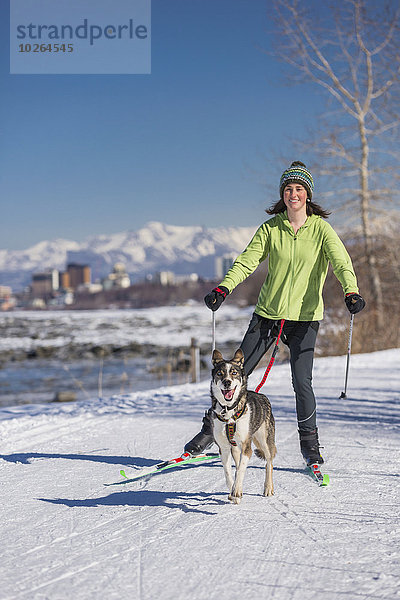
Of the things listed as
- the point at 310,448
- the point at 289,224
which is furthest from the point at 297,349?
the point at 289,224

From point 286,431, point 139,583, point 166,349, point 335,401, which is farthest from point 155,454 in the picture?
point 166,349

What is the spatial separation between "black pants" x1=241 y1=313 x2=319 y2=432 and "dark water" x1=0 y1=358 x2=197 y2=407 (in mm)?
8181

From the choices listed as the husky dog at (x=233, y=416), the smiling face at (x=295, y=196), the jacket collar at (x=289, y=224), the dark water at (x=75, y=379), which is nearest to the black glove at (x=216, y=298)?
the husky dog at (x=233, y=416)

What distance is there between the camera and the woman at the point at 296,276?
4.46 metres

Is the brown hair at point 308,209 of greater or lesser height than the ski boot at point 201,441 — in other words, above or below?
above

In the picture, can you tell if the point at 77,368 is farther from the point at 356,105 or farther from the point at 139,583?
the point at 139,583

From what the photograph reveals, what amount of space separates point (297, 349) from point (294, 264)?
0.64 meters

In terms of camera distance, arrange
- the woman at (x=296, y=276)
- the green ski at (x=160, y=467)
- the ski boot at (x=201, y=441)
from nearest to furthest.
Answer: the green ski at (x=160, y=467) < the woman at (x=296, y=276) < the ski boot at (x=201, y=441)

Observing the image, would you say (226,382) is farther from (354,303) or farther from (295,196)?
(295,196)

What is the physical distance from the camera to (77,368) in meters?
21.8

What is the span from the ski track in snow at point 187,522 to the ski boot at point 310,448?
0.14 m

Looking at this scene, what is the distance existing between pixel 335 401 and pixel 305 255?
14.5ft

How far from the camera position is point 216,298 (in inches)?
166

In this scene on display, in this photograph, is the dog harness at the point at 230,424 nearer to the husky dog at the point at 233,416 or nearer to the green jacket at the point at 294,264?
the husky dog at the point at 233,416
